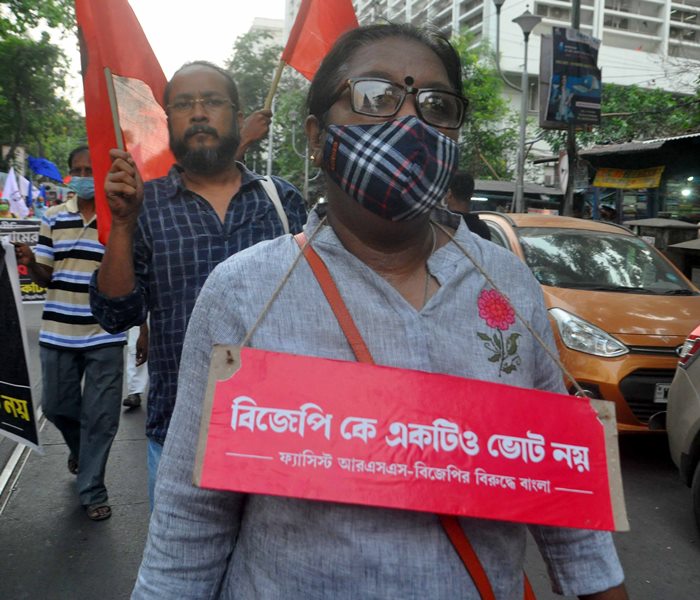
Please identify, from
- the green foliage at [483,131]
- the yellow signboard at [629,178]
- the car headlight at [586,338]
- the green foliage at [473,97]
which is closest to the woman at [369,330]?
the car headlight at [586,338]

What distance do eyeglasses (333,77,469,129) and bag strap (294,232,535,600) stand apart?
0.33 metres

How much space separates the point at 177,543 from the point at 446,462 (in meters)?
0.50

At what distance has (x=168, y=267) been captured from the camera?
2.22 metres

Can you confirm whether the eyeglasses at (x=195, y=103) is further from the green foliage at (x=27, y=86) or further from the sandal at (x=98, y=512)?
the green foliage at (x=27, y=86)

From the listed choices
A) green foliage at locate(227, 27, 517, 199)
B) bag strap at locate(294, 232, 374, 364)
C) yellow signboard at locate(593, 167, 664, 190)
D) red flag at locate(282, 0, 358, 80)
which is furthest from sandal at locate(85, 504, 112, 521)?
green foliage at locate(227, 27, 517, 199)

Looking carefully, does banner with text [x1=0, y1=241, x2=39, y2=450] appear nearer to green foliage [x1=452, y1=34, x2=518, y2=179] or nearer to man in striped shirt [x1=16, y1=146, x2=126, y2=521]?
man in striped shirt [x1=16, y1=146, x2=126, y2=521]

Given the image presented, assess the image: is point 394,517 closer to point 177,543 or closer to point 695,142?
point 177,543

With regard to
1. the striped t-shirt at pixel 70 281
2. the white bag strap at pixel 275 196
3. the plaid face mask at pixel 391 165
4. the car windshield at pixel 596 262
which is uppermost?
the plaid face mask at pixel 391 165

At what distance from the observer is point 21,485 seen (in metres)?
4.59

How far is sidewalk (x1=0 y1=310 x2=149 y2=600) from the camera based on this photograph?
3.32 metres

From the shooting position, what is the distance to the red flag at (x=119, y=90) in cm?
262

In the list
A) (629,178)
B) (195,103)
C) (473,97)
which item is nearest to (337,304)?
(195,103)

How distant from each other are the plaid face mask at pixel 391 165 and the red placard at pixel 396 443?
0.34 metres

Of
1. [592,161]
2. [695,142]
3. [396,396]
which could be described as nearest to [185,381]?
[396,396]
